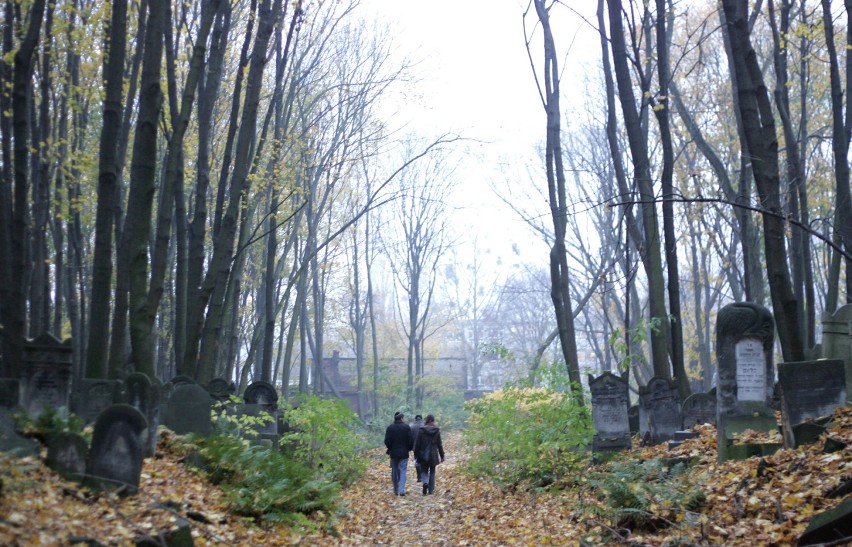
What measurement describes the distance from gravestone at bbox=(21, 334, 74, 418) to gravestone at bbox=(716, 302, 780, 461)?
8395 mm

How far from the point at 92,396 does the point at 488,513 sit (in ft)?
19.5

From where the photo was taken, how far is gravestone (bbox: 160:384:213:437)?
1189 centimetres

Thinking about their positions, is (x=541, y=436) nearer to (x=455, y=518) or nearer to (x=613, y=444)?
(x=613, y=444)

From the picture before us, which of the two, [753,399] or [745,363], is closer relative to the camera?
[753,399]

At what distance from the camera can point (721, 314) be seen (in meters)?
10.9

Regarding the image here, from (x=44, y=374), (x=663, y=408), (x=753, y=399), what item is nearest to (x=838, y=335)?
(x=753, y=399)

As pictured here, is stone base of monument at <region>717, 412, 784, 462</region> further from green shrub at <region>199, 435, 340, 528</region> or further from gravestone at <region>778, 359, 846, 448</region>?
green shrub at <region>199, 435, 340, 528</region>

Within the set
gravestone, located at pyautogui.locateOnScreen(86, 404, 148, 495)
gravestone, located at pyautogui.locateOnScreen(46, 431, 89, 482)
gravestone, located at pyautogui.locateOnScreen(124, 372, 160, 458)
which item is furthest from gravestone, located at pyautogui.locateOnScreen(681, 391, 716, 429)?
gravestone, located at pyautogui.locateOnScreen(46, 431, 89, 482)

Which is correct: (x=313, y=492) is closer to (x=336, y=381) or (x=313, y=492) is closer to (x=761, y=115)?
(x=761, y=115)

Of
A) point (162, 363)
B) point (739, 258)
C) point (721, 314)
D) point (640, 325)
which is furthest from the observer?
point (739, 258)

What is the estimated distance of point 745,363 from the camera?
10.8 m

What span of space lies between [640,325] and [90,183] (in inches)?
650

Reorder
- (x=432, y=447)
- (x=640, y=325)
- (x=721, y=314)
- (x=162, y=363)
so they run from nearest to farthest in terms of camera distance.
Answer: (x=721, y=314) → (x=640, y=325) → (x=432, y=447) → (x=162, y=363)

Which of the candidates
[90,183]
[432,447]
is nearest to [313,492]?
[432,447]
